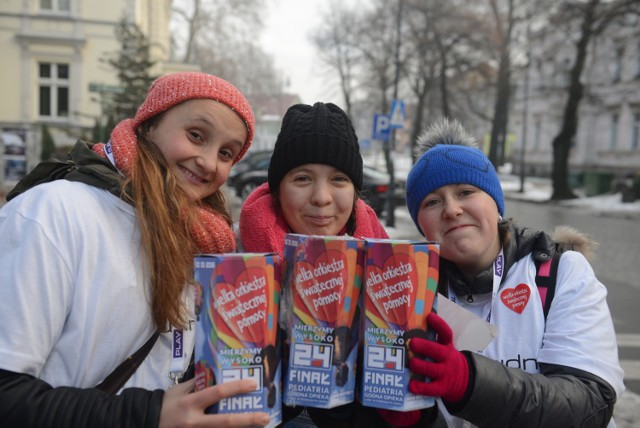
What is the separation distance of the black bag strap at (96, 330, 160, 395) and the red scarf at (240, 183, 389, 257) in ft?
1.69

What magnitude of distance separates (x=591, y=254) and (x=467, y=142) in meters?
0.67

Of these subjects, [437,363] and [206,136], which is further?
[206,136]

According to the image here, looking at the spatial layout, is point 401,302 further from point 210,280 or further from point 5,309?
point 5,309

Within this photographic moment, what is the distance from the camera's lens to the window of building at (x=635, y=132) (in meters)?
34.8

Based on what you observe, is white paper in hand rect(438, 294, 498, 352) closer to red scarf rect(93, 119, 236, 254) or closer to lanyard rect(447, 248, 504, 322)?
lanyard rect(447, 248, 504, 322)

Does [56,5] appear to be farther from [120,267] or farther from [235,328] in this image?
[235,328]

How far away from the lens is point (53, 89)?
2173 cm

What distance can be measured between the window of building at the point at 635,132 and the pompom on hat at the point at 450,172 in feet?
125

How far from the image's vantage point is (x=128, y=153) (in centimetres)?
157

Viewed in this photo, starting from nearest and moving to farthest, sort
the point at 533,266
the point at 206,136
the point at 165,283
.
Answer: the point at 165,283, the point at 206,136, the point at 533,266

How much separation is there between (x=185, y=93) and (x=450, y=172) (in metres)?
0.98

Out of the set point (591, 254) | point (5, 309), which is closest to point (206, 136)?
point (5, 309)

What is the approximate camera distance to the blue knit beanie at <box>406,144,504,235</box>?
200 cm

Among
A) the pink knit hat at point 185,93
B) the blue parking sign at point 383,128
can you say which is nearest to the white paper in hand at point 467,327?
the pink knit hat at point 185,93
